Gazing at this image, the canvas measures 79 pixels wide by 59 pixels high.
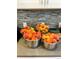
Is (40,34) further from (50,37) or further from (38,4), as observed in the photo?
(38,4)

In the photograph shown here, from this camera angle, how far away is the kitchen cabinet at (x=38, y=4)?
3.81 feet

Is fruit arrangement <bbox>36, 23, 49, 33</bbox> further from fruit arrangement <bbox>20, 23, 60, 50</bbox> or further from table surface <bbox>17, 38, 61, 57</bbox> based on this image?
table surface <bbox>17, 38, 61, 57</bbox>

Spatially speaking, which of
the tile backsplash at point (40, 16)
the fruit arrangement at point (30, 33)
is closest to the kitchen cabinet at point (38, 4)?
the tile backsplash at point (40, 16)

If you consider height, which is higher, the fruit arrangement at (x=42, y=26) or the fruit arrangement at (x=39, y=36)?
the fruit arrangement at (x=42, y=26)

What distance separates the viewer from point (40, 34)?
118cm

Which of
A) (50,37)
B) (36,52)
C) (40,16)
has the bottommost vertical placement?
(36,52)

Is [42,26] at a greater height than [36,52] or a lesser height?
greater

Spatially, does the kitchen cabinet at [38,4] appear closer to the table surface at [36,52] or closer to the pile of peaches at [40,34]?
the pile of peaches at [40,34]

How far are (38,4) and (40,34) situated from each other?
0.67 ft

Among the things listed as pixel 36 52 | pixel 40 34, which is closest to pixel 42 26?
pixel 40 34

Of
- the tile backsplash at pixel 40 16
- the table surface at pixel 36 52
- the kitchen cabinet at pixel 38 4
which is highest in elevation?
the kitchen cabinet at pixel 38 4
